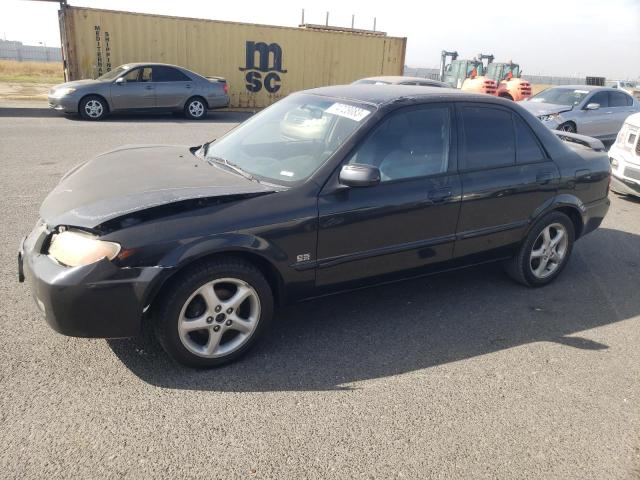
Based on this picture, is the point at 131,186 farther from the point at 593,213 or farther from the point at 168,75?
the point at 168,75

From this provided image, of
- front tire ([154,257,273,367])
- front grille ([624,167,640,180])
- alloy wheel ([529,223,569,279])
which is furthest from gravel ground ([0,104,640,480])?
front grille ([624,167,640,180])

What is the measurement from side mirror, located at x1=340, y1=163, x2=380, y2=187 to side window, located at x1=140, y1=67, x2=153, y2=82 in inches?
473

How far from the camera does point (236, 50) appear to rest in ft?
58.5

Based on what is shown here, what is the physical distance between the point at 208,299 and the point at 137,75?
12219mm

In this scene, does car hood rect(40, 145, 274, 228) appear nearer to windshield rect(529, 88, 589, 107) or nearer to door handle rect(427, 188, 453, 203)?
door handle rect(427, 188, 453, 203)

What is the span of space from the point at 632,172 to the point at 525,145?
391 centimetres

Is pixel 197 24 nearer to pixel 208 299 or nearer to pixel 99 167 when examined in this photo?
pixel 99 167

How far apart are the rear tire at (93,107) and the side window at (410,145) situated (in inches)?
450

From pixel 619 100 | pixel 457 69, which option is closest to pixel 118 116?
pixel 619 100

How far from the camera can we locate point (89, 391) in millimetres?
2887

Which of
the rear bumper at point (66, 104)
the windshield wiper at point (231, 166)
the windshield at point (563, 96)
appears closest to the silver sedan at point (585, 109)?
the windshield at point (563, 96)

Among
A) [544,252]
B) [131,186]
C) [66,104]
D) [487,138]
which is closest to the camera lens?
[131,186]

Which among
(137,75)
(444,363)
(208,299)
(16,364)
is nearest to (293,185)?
(208,299)

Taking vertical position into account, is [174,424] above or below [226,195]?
below
